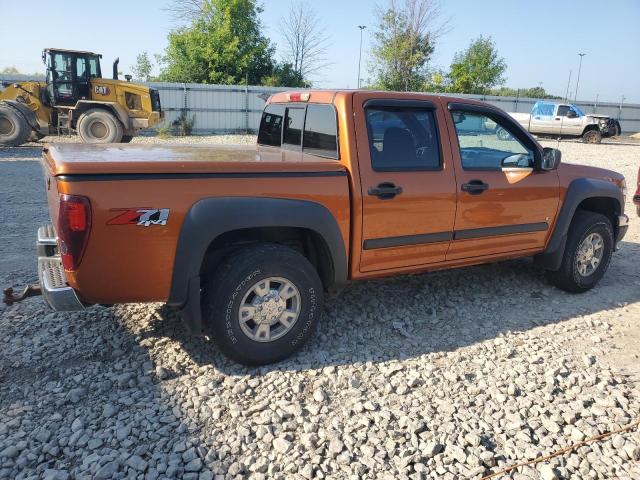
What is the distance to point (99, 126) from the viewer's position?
1577cm

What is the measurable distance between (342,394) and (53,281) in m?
1.90

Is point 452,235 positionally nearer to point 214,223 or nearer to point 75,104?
point 214,223

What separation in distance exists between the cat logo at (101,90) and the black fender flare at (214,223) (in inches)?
592

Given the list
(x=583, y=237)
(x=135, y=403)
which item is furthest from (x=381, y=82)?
(x=135, y=403)

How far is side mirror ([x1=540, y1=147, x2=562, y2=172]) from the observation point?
173 inches

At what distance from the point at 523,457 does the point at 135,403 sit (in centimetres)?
223

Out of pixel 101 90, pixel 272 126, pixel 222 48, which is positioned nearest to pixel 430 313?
pixel 272 126

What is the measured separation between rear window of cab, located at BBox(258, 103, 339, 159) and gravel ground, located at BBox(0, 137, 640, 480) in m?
1.43

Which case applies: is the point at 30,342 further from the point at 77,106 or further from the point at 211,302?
the point at 77,106

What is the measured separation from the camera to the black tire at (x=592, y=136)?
26850mm

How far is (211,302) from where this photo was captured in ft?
11.0

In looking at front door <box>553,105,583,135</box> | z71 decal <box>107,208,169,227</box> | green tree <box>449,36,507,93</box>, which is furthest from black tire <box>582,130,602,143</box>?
z71 decal <box>107,208,169,227</box>

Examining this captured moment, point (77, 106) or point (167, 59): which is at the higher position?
point (167, 59)

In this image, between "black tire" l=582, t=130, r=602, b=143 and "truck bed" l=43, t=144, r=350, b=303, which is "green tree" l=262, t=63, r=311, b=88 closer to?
"black tire" l=582, t=130, r=602, b=143
